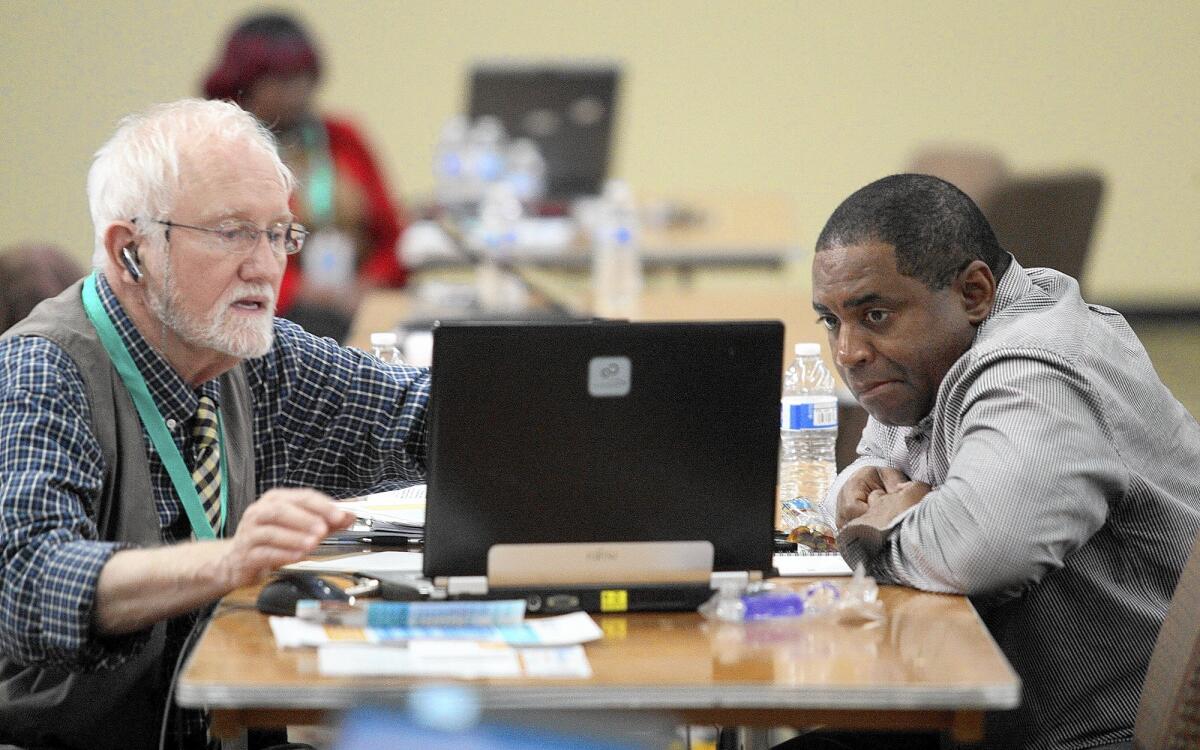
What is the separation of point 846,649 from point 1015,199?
11.3 feet

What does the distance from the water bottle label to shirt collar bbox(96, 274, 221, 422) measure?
105 centimetres

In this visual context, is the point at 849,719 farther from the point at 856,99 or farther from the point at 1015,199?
the point at 856,99

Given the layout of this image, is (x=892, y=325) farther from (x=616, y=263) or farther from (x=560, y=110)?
(x=560, y=110)

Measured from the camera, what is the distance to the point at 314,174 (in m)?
5.23

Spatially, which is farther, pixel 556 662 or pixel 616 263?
pixel 616 263

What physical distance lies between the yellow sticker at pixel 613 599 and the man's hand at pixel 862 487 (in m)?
0.44

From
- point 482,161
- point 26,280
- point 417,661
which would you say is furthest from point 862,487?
point 482,161

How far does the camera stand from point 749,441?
182cm

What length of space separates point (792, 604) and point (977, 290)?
561mm

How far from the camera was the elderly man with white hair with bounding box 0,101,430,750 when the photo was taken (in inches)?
69.2

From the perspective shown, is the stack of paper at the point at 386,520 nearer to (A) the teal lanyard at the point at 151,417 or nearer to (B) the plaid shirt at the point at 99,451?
(B) the plaid shirt at the point at 99,451

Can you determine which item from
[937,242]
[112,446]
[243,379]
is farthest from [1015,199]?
[112,446]

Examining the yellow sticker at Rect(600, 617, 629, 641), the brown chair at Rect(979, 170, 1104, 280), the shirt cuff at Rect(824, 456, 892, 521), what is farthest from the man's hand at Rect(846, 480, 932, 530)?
the brown chair at Rect(979, 170, 1104, 280)

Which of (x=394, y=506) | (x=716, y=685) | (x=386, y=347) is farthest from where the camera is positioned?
(x=386, y=347)
